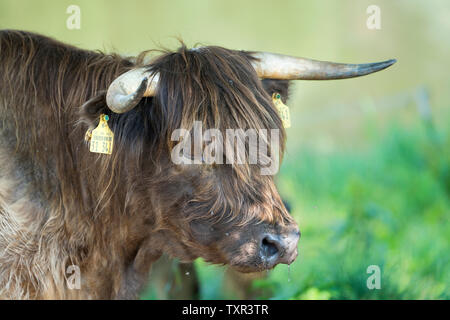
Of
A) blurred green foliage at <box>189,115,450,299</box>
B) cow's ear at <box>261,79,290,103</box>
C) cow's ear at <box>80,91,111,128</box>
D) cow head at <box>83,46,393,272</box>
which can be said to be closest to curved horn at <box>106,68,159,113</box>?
cow head at <box>83,46,393,272</box>

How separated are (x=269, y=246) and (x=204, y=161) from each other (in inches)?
25.5

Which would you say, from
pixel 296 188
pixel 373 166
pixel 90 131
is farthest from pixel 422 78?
pixel 90 131

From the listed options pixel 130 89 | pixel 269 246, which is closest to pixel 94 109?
pixel 130 89

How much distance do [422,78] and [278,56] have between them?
6349 millimetres

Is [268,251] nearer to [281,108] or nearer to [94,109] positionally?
[281,108]

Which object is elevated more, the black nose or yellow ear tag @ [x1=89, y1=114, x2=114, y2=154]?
yellow ear tag @ [x1=89, y1=114, x2=114, y2=154]

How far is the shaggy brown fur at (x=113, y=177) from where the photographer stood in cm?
338

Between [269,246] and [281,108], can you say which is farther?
[281,108]

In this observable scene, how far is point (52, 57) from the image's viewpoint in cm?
398

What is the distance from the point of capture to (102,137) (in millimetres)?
3459

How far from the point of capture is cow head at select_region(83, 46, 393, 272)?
3295mm

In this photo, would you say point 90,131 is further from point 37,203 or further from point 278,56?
point 278,56

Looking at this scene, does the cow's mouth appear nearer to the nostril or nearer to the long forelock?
the nostril
